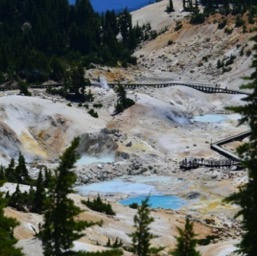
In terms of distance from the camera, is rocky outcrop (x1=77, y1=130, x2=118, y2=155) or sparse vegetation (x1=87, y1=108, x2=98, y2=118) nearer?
rocky outcrop (x1=77, y1=130, x2=118, y2=155)

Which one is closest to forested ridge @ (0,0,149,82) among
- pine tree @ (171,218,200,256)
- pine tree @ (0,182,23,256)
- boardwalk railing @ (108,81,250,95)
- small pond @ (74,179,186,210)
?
boardwalk railing @ (108,81,250,95)

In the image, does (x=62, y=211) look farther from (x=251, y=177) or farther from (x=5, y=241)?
(x=251, y=177)

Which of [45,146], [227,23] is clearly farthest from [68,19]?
[45,146]

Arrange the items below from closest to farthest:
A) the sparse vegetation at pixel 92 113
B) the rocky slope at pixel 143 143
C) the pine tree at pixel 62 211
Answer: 1. the pine tree at pixel 62 211
2. the rocky slope at pixel 143 143
3. the sparse vegetation at pixel 92 113

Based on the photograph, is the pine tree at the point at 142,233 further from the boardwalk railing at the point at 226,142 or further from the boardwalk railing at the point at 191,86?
the boardwalk railing at the point at 191,86

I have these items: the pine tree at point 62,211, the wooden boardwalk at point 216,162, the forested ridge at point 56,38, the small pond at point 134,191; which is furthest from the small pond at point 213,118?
the pine tree at point 62,211

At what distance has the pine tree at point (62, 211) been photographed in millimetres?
15383

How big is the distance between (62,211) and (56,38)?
352 ft

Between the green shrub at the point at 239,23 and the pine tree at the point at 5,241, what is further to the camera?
the green shrub at the point at 239,23

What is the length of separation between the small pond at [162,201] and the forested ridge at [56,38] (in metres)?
44.7

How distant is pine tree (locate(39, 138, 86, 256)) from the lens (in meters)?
15.4

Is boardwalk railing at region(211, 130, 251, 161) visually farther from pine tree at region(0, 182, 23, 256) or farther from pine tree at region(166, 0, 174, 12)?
pine tree at region(166, 0, 174, 12)

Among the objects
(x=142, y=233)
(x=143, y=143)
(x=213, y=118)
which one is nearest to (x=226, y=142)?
(x=143, y=143)

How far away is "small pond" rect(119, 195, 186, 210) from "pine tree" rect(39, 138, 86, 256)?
3640cm
